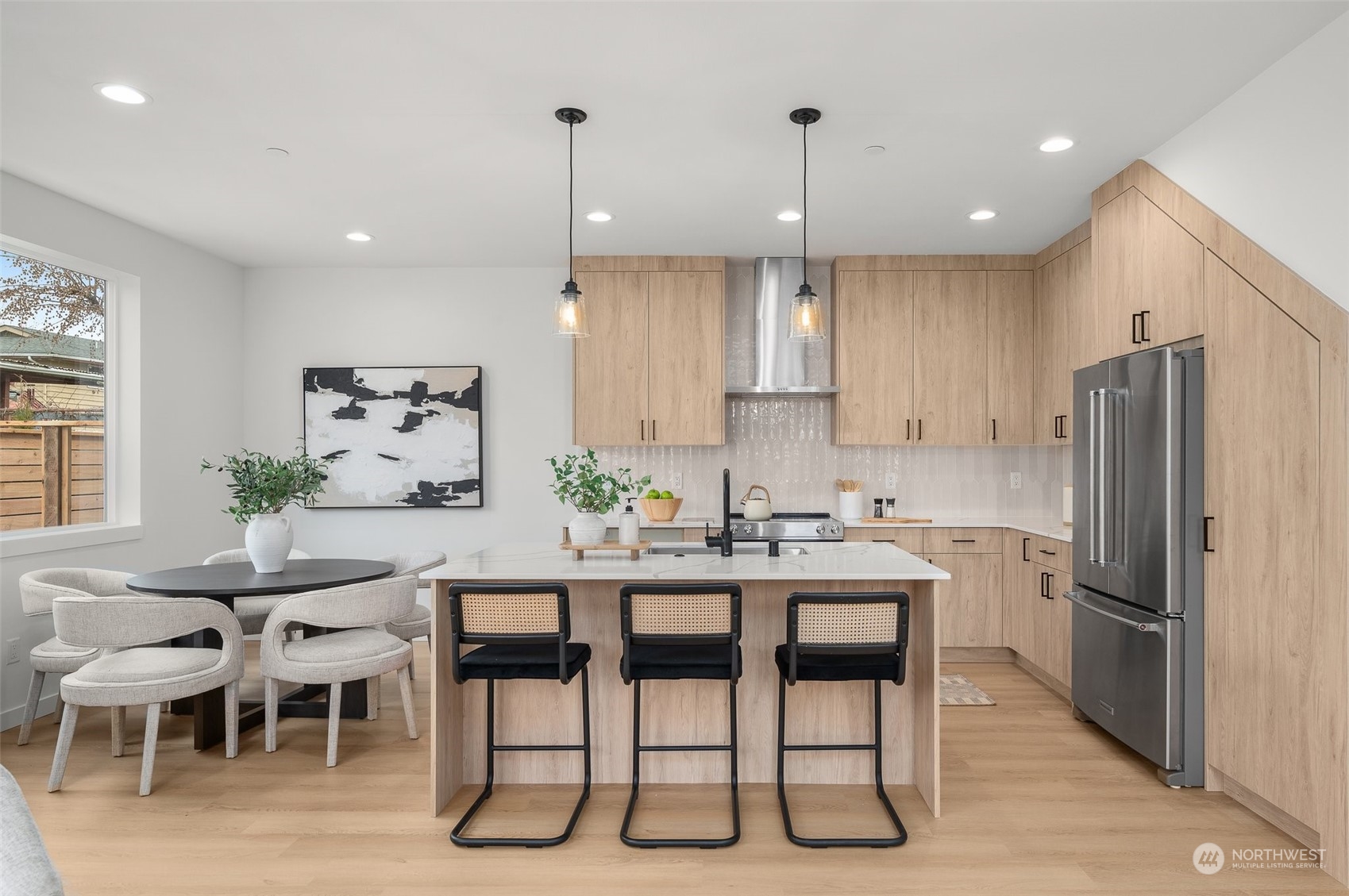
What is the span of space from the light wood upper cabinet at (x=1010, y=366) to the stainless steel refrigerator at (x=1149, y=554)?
1661mm

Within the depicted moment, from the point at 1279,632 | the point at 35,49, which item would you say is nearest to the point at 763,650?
the point at 1279,632

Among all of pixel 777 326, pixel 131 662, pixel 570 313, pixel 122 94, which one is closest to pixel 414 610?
pixel 131 662

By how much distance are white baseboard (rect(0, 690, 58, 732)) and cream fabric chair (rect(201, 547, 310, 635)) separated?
3.05 feet

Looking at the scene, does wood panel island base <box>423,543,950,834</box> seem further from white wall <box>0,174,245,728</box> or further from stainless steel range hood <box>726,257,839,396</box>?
white wall <box>0,174,245,728</box>

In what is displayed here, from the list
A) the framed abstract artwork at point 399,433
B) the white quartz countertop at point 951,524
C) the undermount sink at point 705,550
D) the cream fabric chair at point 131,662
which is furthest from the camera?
the framed abstract artwork at point 399,433

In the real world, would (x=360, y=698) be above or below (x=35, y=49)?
below

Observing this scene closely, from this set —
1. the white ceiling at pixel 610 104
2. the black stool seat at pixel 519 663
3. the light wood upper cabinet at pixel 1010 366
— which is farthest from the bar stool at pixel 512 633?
the light wood upper cabinet at pixel 1010 366

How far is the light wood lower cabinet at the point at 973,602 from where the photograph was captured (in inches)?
204

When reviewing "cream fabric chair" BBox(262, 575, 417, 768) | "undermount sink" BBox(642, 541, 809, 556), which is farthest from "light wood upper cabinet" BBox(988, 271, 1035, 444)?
"cream fabric chair" BBox(262, 575, 417, 768)

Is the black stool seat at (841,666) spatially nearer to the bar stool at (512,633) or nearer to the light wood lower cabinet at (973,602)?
the bar stool at (512,633)

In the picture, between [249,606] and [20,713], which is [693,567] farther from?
[20,713]

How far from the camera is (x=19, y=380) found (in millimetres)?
4156

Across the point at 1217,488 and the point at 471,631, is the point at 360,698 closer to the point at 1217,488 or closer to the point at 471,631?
the point at 471,631

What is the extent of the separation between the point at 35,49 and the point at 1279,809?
5.00 m
